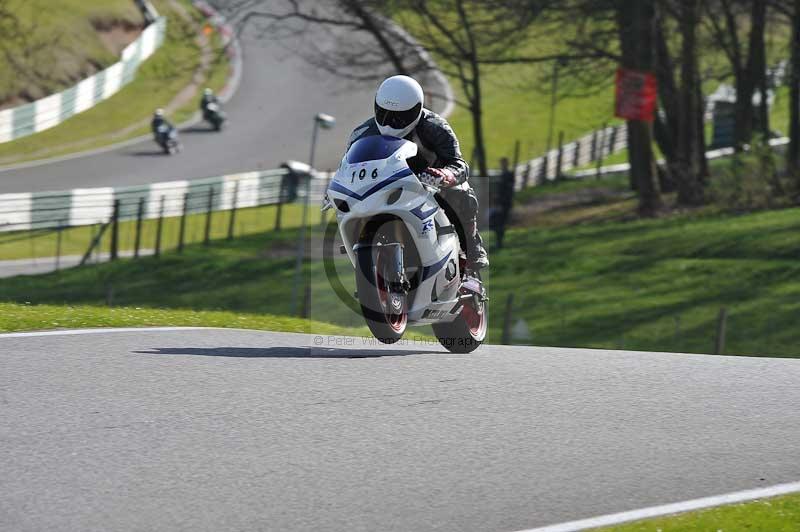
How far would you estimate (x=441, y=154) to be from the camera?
385 inches

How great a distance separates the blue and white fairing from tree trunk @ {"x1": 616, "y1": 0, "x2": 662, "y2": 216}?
23272 millimetres

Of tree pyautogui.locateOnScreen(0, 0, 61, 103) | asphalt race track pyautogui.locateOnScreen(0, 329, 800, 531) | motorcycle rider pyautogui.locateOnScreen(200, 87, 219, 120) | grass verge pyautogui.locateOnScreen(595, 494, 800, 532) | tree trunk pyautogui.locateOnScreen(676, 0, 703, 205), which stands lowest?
grass verge pyautogui.locateOnScreen(595, 494, 800, 532)

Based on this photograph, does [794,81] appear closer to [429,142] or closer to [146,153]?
[146,153]

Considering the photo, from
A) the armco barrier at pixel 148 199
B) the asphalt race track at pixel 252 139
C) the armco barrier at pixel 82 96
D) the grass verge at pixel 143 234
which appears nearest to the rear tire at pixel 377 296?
the grass verge at pixel 143 234

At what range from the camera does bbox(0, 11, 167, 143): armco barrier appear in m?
48.8

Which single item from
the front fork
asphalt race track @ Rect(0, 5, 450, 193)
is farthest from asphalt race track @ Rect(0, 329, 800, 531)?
asphalt race track @ Rect(0, 5, 450, 193)

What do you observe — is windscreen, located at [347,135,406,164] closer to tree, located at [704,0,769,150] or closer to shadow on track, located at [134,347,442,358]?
shadow on track, located at [134,347,442,358]

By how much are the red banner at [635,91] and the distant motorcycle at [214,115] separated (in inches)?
910

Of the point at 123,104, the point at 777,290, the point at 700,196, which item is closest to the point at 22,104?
the point at 123,104

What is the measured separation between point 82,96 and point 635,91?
27.2 m

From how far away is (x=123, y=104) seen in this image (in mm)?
55188

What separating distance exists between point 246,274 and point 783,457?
26.0 meters

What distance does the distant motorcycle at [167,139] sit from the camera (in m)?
48.6

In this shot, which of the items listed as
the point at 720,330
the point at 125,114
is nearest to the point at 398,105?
the point at 720,330
